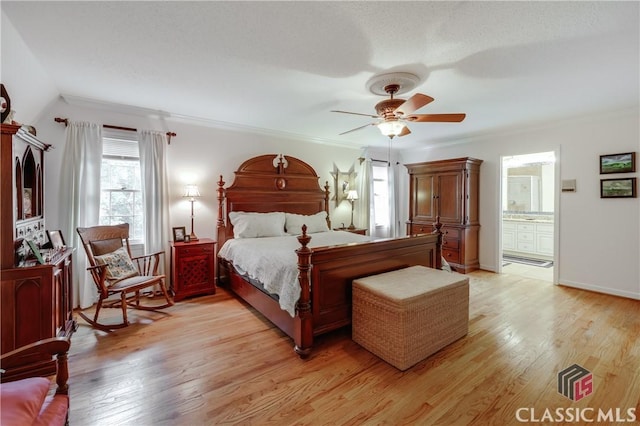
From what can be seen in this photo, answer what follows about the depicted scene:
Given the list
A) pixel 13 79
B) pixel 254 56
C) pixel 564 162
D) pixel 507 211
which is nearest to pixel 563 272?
pixel 564 162

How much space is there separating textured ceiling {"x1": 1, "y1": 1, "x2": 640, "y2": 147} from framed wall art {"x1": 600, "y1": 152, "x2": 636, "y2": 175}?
646 millimetres

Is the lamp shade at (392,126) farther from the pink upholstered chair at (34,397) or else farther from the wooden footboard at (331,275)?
the pink upholstered chair at (34,397)

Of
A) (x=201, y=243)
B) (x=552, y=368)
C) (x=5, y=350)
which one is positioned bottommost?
(x=552, y=368)

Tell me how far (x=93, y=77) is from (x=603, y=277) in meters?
6.67

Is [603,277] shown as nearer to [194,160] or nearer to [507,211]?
[507,211]

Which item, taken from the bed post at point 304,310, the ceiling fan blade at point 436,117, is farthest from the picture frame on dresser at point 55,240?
the ceiling fan blade at point 436,117

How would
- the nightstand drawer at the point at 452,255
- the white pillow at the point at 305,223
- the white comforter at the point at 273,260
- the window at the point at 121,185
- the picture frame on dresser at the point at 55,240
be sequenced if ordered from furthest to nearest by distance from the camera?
the nightstand drawer at the point at 452,255 → the white pillow at the point at 305,223 → the window at the point at 121,185 → the picture frame on dresser at the point at 55,240 → the white comforter at the point at 273,260

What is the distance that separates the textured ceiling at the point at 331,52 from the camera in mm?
1801

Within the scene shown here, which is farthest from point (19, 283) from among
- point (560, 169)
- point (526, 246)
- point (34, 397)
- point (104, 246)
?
point (526, 246)

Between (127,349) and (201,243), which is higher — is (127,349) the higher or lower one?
the lower one

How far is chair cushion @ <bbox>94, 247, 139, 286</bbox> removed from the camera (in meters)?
3.05

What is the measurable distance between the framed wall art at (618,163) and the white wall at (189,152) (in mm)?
4485

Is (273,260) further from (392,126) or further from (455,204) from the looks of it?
(455,204)

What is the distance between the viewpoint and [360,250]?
270 centimetres
